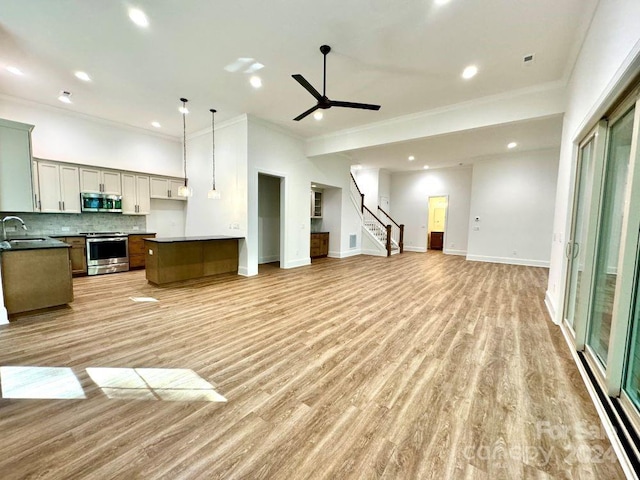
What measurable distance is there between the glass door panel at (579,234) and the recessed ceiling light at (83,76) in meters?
7.03

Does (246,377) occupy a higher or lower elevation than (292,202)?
lower

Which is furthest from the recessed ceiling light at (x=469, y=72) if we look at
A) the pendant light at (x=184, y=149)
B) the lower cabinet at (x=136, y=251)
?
the lower cabinet at (x=136, y=251)

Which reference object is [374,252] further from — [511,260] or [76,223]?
[76,223]

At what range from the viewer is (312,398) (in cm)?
196

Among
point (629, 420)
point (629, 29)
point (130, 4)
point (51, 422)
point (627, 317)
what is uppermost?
point (130, 4)

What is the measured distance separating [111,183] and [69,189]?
75 centimetres

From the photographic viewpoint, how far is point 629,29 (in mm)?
1702

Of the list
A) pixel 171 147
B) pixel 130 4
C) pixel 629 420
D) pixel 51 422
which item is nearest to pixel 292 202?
pixel 171 147

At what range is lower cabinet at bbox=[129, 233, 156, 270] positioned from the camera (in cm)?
630

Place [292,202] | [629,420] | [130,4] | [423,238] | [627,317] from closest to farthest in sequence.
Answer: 1. [629,420]
2. [627,317]
3. [130,4]
4. [292,202]
5. [423,238]

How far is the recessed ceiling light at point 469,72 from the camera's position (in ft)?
12.1

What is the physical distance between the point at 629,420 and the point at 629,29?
2532 mm

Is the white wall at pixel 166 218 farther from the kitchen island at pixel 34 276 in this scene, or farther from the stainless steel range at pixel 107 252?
the kitchen island at pixel 34 276

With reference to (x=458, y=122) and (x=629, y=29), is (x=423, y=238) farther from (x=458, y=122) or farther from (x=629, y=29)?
(x=629, y=29)
